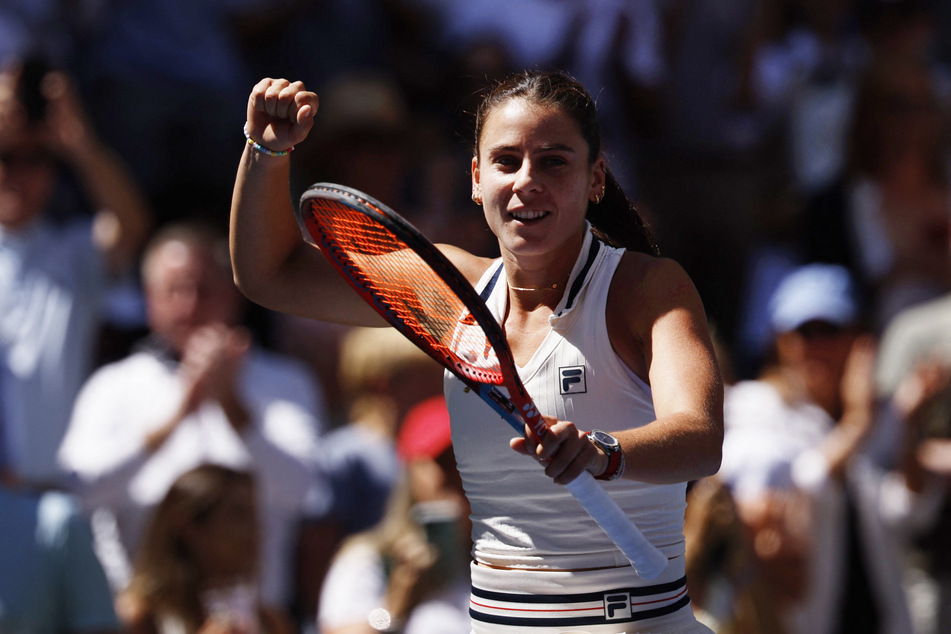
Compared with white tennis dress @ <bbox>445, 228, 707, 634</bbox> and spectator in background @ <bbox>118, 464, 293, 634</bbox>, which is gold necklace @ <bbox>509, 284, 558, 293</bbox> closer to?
white tennis dress @ <bbox>445, 228, 707, 634</bbox>

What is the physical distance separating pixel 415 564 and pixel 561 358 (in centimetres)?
234

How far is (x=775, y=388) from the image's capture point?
6.02 m

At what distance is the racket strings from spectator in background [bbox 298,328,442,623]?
293 centimetres

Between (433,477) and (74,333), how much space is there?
165cm

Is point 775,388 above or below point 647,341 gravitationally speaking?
below

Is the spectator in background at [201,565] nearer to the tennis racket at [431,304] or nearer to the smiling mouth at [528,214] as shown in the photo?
the tennis racket at [431,304]

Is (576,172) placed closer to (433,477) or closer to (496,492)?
(496,492)

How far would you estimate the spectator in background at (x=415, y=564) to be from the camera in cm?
459

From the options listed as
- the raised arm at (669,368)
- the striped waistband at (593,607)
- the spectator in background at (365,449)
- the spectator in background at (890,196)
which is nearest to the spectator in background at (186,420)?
the spectator in background at (365,449)

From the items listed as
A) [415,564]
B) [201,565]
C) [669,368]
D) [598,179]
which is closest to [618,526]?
[669,368]

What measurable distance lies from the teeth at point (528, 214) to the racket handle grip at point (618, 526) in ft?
1.74

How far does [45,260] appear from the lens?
524 cm

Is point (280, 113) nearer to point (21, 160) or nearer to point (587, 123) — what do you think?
point (587, 123)

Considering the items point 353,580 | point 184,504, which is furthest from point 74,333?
point 353,580
